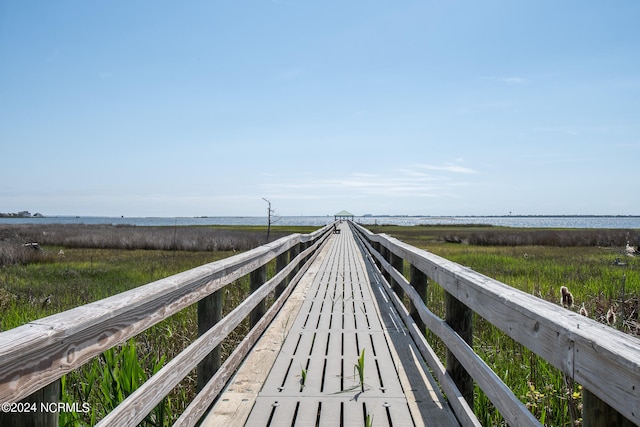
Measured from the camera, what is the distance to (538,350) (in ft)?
5.30

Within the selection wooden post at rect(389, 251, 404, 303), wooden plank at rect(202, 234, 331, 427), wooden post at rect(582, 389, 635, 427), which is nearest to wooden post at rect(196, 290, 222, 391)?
wooden plank at rect(202, 234, 331, 427)

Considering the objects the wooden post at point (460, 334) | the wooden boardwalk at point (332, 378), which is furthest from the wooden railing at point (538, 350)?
the wooden boardwalk at point (332, 378)

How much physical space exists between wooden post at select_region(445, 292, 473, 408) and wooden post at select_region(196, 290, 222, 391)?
164 centimetres

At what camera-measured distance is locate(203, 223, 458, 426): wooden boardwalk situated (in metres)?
2.93

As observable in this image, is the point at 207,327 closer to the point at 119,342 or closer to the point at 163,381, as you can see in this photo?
the point at 163,381

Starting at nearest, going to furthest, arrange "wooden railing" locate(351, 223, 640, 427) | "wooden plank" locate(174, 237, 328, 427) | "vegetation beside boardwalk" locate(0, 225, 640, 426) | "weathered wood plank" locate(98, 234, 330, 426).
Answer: "wooden railing" locate(351, 223, 640, 427) → "weathered wood plank" locate(98, 234, 330, 426) → "wooden plank" locate(174, 237, 328, 427) → "vegetation beside boardwalk" locate(0, 225, 640, 426)

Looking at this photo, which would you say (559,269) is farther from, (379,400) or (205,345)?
(205,345)

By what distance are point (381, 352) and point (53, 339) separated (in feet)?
11.4

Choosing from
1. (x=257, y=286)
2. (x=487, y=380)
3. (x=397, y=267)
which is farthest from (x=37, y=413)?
(x=397, y=267)

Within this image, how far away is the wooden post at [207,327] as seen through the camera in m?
2.90

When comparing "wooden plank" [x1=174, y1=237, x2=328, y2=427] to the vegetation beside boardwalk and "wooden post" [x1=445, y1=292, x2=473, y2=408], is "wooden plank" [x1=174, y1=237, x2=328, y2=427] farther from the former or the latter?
"wooden post" [x1=445, y1=292, x2=473, y2=408]

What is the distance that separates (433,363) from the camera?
3.26 metres

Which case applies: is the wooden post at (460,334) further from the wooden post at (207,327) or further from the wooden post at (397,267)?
the wooden post at (397,267)

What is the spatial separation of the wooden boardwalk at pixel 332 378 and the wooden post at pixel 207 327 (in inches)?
9.6
